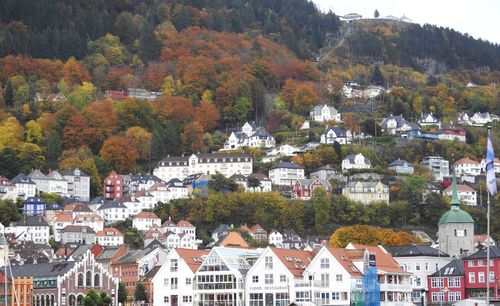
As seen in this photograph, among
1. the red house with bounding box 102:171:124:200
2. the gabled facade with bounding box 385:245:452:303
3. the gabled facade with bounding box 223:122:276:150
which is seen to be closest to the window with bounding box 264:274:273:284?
the gabled facade with bounding box 385:245:452:303

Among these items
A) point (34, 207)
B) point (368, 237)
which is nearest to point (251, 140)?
point (34, 207)

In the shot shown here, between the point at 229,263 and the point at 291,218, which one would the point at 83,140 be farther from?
the point at 229,263

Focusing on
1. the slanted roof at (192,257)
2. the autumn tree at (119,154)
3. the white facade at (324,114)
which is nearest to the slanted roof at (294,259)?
the slanted roof at (192,257)

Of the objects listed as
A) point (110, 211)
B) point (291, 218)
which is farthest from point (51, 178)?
point (291, 218)

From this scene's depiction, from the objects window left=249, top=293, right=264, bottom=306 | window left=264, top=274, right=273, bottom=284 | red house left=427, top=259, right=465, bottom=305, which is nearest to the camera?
window left=264, top=274, right=273, bottom=284

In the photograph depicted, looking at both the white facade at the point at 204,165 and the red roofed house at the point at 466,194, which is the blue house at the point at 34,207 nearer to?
the white facade at the point at 204,165

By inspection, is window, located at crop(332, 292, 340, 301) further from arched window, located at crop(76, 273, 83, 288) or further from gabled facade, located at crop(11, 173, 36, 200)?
gabled facade, located at crop(11, 173, 36, 200)
